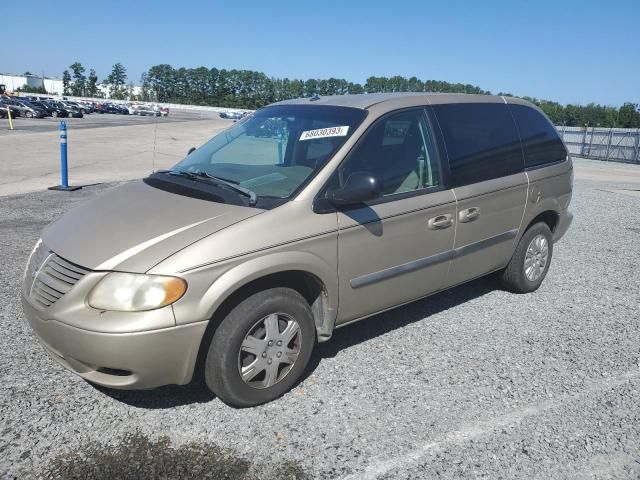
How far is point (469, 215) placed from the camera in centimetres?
414

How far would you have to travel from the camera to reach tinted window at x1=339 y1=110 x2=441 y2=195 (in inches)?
141

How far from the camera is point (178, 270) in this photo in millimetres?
2770

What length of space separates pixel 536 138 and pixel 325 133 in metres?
2.35

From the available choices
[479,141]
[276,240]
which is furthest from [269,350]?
[479,141]

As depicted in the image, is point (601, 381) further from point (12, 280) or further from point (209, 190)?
point (12, 280)

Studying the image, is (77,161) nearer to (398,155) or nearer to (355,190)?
(398,155)

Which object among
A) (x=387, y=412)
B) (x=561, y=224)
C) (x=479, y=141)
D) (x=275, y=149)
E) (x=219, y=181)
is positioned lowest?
(x=387, y=412)

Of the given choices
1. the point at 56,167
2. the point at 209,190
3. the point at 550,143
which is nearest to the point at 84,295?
the point at 209,190

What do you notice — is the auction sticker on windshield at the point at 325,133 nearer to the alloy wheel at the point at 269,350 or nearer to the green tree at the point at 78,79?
the alloy wheel at the point at 269,350

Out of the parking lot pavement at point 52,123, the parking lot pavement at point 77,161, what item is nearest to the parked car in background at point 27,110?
the parking lot pavement at point 52,123

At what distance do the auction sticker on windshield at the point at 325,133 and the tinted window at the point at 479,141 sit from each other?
0.89 meters

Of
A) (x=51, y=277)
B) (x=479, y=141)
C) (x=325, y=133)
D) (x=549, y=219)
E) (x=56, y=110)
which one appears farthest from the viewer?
(x=56, y=110)

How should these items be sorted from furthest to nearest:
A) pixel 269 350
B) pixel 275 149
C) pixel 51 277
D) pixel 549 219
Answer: pixel 549 219
pixel 275 149
pixel 269 350
pixel 51 277

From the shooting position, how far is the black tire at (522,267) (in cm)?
496
